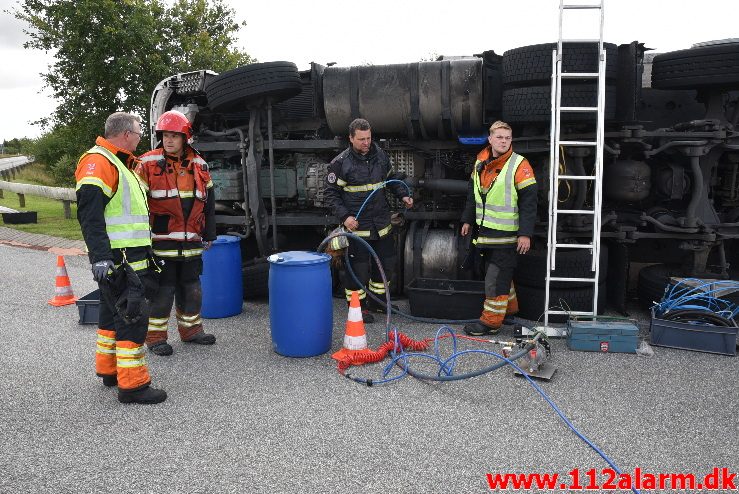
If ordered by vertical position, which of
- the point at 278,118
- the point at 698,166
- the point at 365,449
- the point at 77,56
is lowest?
the point at 365,449

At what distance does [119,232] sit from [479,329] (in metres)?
3.11

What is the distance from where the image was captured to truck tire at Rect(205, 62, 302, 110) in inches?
235

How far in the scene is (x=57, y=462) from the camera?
299 centimetres

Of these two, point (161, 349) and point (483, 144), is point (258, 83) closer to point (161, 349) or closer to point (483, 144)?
point (483, 144)

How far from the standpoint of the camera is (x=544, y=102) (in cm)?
523

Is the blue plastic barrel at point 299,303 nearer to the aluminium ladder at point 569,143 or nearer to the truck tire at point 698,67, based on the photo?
the aluminium ladder at point 569,143

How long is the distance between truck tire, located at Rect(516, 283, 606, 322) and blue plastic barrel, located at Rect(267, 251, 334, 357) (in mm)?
2075

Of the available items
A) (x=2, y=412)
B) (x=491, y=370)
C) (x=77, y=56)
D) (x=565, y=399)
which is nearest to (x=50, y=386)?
(x=2, y=412)

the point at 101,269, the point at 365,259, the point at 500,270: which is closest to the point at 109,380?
the point at 101,269

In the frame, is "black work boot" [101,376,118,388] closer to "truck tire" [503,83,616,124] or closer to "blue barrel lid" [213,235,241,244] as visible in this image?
"blue barrel lid" [213,235,241,244]

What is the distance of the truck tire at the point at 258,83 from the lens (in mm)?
5957

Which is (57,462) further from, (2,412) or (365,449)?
(365,449)

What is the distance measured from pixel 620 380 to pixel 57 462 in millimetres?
3637

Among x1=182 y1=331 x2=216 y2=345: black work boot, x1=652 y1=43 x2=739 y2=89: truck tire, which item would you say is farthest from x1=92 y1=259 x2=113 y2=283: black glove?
x1=652 y1=43 x2=739 y2=89: truck tire
